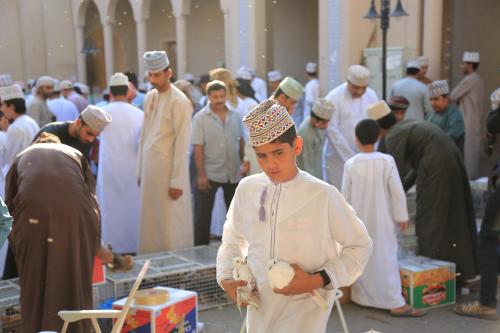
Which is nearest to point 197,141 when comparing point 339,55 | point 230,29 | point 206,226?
point 206,226

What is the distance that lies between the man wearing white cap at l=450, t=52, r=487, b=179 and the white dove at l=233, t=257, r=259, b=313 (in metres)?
7.84

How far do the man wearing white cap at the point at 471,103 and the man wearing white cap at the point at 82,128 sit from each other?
6760mm

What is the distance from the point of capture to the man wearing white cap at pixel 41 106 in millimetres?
9156

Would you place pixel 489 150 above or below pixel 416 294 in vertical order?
above

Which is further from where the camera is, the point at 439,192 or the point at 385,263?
the point at 439,192

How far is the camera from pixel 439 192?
5.57 metres

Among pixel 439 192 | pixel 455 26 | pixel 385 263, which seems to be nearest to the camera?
pixel 385 263

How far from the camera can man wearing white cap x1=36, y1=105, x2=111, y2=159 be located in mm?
4395

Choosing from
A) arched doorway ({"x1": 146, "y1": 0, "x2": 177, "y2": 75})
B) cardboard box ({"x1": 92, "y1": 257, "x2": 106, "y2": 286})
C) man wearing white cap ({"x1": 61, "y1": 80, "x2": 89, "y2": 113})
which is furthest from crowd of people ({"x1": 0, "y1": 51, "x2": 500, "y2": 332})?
arched doorway ({"x1": 146, "y1": 0, "x2": 177, "y2": 75})

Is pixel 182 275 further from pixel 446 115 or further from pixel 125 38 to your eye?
pixel 125 38

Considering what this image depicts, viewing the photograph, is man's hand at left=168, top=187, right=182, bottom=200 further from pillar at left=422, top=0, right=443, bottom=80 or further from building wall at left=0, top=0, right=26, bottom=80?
building wall at left=0, top=0, right=26, bottom=80

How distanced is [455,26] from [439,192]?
6647 mm

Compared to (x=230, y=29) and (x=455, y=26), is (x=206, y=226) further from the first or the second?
(x=230, y=29)

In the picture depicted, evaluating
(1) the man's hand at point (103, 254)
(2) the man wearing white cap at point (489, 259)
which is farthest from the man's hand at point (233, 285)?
(2) the man wearing white cap at point (489, 259)
